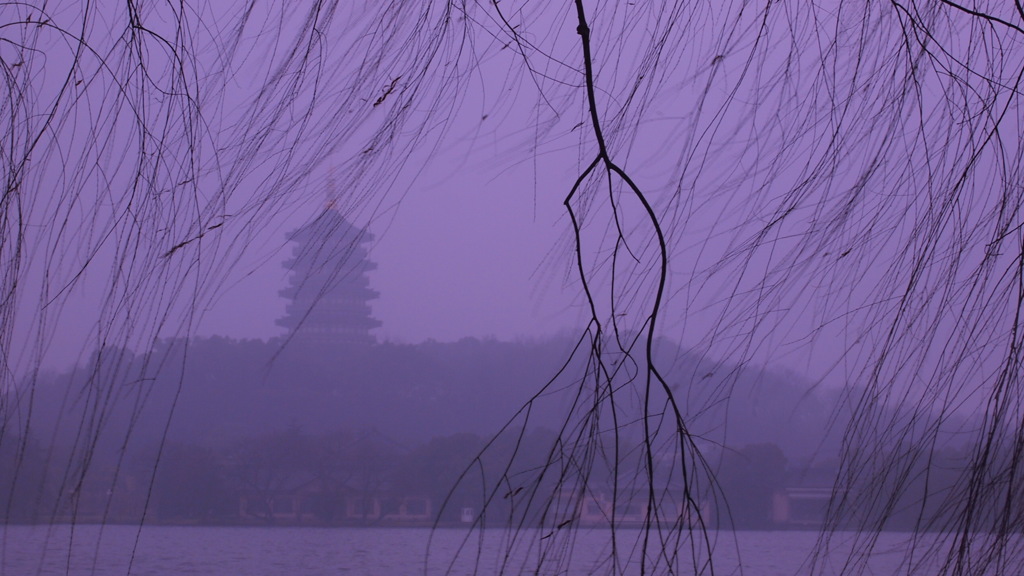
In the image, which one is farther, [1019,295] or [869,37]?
[869,37]

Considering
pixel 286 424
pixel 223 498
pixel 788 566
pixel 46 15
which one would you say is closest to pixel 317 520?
pixel 286 424

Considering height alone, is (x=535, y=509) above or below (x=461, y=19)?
below

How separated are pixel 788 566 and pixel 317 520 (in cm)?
896

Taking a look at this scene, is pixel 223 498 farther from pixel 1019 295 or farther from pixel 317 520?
pixel 1019 295

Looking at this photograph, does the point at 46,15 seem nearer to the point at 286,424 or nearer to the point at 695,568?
the point at 695,568

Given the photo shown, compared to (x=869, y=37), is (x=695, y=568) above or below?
below

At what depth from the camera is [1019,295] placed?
933 millimetres

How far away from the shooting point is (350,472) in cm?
1584

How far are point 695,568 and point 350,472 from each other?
50.8 ft

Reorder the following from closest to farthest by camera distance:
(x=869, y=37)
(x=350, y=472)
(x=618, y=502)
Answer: (x=618, y=502) → (x=869, y=37) → (x=350, y=472)

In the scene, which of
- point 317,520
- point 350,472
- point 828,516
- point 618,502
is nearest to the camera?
point 618,502

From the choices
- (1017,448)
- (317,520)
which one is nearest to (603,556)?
(1017,448)

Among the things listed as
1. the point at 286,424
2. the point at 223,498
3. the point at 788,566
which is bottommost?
the point at 788,566

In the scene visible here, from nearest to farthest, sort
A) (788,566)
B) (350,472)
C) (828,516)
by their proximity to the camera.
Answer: (828,516) < (788,566) < (350,472)
